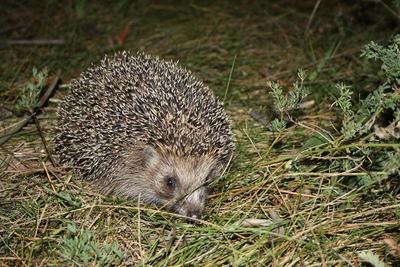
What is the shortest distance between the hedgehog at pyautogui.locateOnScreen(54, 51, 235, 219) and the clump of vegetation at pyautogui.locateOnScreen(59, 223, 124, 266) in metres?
0.57

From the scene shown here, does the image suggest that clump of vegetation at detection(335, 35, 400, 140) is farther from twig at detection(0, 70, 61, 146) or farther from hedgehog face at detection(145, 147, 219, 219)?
twig at detection(0, 70, 61, 146)

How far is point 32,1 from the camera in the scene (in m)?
6.32

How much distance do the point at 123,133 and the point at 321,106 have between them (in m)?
1.79

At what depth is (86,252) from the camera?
8.29ft

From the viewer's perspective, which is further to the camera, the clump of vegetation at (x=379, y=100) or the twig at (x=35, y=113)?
the twig at (x=35, y=113)

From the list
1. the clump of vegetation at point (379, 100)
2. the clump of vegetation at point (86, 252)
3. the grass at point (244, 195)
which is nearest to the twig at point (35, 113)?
the grass at point (244, 195)

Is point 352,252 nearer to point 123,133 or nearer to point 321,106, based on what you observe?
point 123,133

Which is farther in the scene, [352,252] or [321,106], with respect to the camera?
[321,106]

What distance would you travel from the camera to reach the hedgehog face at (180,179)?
3.10 m

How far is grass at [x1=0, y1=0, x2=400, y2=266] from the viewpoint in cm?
264

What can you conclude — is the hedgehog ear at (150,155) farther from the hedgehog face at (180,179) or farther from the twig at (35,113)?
the twig at (35,113)

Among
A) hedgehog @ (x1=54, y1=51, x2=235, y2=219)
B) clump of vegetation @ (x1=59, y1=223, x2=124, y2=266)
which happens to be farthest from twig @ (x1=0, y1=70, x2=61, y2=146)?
clump of vegetation @ (x1=59, y1=223, x2=124, y2=266)

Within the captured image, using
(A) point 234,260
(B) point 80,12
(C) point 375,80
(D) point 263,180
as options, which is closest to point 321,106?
(C) point 375,80

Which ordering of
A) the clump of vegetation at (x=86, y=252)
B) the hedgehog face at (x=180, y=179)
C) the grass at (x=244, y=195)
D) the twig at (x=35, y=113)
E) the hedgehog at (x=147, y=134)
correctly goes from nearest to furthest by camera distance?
the clump of vegetation at (x=86, y=252)
the grass at (x=244, y=195)
the hedgehog face at (x=180, y=179)
the hedgehog at (x=147, y=134)
the twig at (x=35, y=113)
